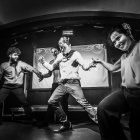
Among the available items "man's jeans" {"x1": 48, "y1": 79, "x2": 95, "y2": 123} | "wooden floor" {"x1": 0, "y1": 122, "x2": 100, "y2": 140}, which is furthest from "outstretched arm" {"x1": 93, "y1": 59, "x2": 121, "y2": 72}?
"wooden floor" {"x1": 0, "y1": 122, "x2": 100, "y2": 140}

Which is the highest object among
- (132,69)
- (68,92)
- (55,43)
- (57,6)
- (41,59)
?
(57,6)

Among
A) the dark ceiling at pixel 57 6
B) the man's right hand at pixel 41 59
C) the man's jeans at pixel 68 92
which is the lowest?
the man's jeans at pixel 68 92

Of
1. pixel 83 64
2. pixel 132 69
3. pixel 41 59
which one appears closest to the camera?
pixel 132 69

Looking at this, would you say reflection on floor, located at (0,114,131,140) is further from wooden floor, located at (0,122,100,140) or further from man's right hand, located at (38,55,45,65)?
man's right hand, located at (38,55,45,65)

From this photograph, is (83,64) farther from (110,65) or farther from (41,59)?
(41,59)

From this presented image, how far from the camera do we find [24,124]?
8.02 ft

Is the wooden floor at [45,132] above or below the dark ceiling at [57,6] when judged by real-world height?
below

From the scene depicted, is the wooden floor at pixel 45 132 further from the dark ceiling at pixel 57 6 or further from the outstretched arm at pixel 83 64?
the dark ceiling at pixel 57 6

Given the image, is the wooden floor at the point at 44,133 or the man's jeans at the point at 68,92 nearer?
the wooden floor at the point at 44,133

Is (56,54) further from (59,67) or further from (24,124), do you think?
(24,124)

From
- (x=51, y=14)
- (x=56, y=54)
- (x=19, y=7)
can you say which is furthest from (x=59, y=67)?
(x=19, y=7)

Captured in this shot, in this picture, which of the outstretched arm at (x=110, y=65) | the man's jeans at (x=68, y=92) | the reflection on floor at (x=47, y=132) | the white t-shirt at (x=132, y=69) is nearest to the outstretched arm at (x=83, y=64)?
the outstretched arm at (x=110, y=65)

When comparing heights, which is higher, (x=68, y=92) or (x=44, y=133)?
(x=68, y=92)

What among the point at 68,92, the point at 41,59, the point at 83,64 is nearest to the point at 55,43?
the point at 41,59
